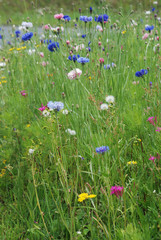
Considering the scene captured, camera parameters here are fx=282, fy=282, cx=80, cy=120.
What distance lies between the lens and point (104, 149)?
1.08 meters

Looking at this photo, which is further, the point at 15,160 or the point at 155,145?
the point at 15,160

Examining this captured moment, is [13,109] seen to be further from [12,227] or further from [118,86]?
[12,227]

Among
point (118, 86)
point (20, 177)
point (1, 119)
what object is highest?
point (118, 86)

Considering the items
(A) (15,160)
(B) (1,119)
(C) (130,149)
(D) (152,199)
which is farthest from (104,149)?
(B) (1,119)

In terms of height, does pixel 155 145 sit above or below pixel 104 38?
below

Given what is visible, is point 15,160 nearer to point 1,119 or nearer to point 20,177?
point 20,177

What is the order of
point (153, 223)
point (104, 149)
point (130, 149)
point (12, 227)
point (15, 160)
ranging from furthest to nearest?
point (15, 160) → point (130, 149) → point (12, 227) → point (104, 149) → point (153, 223)

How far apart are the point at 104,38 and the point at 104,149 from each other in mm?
1237

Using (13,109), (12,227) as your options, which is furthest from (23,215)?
(13,109)

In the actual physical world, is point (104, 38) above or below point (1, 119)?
above

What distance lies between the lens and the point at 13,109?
2025 mm

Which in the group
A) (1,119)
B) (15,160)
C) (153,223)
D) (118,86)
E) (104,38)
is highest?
(104,38)

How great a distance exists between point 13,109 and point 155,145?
1149mm

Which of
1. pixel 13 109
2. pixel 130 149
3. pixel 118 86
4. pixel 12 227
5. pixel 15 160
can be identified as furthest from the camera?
pixel 13 109
